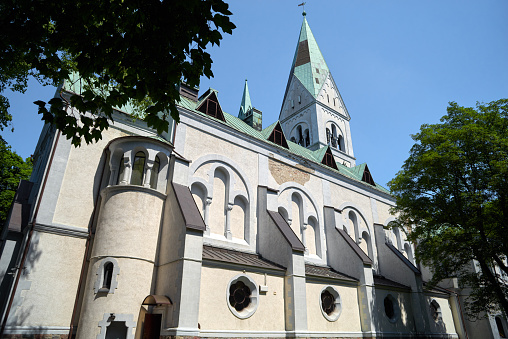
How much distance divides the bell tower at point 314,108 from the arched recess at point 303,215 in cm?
1344

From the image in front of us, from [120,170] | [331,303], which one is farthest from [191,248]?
[331,303]

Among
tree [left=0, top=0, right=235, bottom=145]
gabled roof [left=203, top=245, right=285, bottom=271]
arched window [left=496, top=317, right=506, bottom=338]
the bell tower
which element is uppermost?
the bell tower

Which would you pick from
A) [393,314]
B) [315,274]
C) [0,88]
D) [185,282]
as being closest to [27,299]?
[185,282]

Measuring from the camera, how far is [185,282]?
11.6 meters

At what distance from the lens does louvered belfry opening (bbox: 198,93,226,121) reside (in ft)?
62.9

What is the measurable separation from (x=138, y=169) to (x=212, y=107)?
691cm

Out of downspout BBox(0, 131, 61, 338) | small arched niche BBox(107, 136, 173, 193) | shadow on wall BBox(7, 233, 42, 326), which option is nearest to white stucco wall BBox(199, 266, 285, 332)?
small arched niche BBox(107, 136, 173, 193)

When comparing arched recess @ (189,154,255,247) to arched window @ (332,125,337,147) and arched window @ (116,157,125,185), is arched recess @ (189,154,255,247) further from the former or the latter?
arched window @ (332,125,337,147)

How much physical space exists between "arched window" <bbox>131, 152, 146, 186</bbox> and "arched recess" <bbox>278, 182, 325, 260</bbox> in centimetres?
847

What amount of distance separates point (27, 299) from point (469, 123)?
69.6 feet

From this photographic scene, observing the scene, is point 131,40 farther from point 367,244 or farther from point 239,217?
point 367,244

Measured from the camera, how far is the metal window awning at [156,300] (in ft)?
37.5

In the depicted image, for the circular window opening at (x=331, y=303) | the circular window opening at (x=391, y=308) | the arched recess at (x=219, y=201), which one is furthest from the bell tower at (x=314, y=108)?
the circular window opening at (x=331, y=303)

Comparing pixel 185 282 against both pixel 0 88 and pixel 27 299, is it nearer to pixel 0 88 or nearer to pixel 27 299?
pixel 27 299
